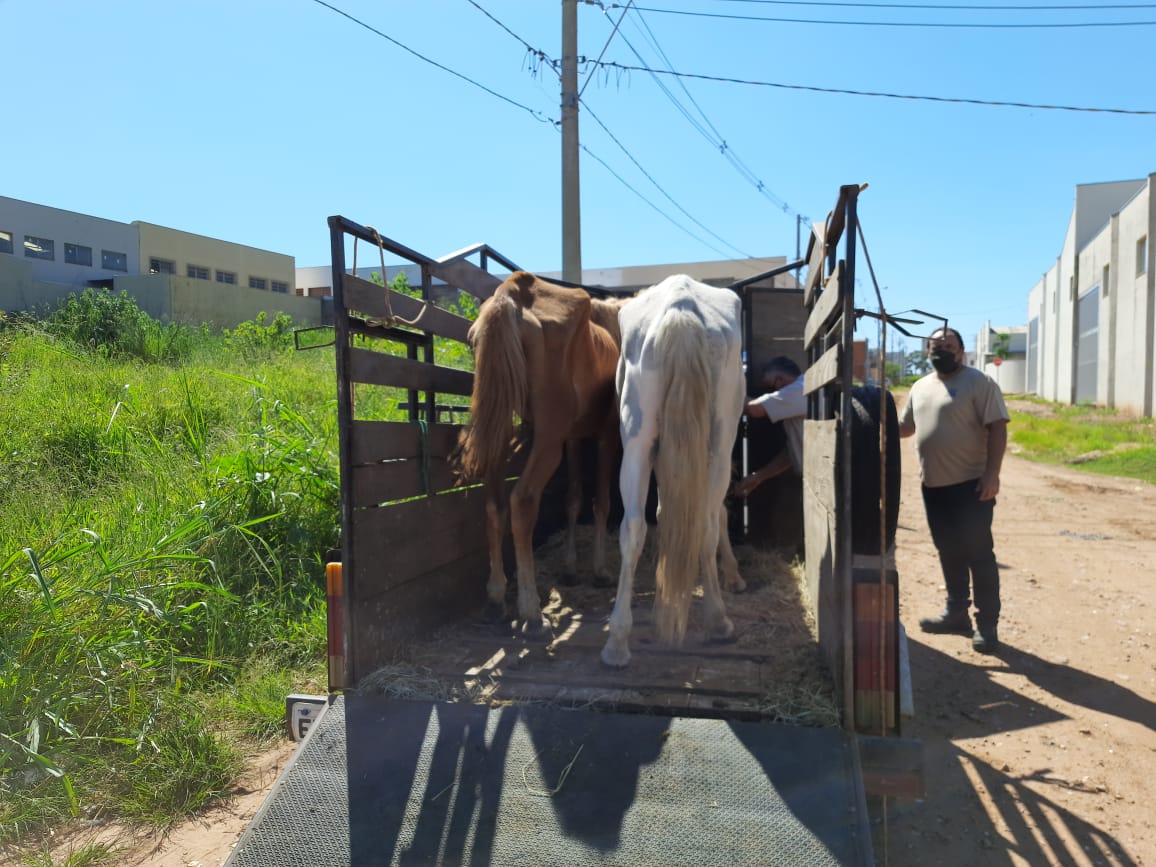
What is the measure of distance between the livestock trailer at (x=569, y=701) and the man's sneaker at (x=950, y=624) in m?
1.70

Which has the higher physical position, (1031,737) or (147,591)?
(147,591)

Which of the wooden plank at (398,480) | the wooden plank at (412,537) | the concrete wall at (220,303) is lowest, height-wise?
the wooden plank at (412,537)

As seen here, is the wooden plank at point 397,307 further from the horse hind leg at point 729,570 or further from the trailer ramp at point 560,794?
the horse hind leg at point 729,570

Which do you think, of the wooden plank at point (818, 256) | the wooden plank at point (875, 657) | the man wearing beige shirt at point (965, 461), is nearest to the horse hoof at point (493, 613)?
the wooden plank at point (875, 657)

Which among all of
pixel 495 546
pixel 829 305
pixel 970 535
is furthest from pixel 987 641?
pixel 495 546

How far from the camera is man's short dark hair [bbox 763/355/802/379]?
15.3 feet

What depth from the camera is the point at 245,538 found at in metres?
4.17

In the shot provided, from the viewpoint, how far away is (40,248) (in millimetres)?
25719

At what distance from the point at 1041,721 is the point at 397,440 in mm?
3179

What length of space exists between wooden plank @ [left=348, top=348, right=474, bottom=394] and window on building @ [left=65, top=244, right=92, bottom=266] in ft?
97.7

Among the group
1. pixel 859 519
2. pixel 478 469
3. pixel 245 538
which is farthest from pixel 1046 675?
pixel 245 538

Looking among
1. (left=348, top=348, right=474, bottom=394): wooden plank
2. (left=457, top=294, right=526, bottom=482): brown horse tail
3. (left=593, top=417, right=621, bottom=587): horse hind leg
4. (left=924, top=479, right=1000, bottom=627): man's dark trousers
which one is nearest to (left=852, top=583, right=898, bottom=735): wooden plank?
(left=457, top=294, right=526, bottom=482): brown horse tail

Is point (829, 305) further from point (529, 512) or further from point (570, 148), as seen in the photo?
point (570, 148)

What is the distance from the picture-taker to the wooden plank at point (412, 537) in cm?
262
